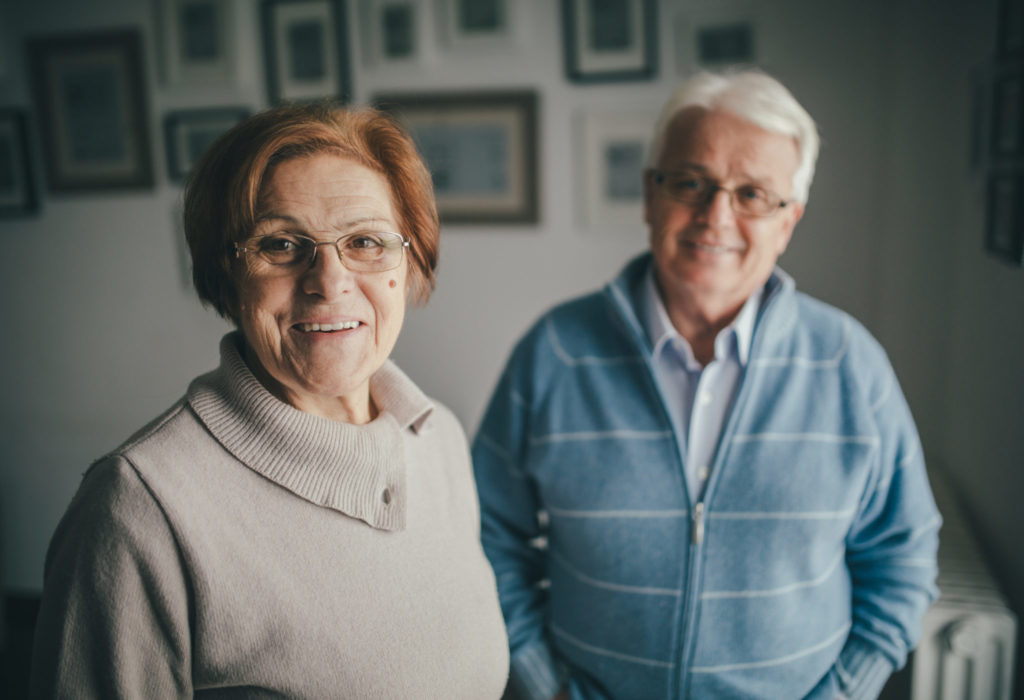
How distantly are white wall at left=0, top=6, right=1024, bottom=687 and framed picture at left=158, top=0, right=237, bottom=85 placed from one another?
58mm

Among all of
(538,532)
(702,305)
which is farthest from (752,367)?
(538,532)

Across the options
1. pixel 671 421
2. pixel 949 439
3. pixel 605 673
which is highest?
pixel 671 421

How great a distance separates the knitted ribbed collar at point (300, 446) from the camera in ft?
2.52

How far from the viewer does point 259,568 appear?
2.39 ft

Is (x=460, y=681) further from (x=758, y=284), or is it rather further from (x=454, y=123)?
(x=454, y=123)

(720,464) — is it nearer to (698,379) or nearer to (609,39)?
(698,379)

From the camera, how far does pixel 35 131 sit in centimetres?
266

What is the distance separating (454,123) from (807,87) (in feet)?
3.69

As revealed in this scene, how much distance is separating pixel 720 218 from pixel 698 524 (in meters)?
0.53

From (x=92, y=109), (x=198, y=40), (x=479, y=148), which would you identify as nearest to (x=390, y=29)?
(x=479, y=148)

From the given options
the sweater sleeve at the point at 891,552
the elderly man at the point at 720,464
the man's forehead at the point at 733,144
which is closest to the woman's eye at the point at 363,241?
the elderly man at the point at 720,464

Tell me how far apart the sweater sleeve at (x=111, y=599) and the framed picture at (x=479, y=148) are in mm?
1791

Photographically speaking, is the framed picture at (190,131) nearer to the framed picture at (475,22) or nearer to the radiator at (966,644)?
the framed picture at (475,22)

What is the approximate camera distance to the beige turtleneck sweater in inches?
25.7
